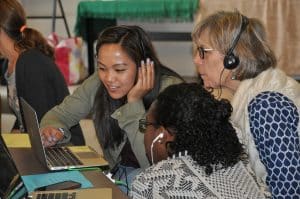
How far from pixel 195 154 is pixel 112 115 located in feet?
2.11

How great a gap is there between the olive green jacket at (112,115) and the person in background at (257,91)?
0.28 metres

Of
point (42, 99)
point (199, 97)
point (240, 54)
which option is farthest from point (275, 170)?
point (42, 99)

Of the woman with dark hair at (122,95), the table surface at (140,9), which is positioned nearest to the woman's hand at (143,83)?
the woman with dark hair at (122,95)

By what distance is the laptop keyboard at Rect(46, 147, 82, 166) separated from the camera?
1.53m

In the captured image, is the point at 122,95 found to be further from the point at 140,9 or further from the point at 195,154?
the point at 140,9

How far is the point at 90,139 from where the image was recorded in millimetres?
3285

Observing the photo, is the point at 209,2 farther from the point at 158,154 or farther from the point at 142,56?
the point at 158,154

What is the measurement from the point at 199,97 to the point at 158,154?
0.21 metres

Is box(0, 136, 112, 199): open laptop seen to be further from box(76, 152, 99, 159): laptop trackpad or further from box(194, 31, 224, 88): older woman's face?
box(194, 31, 224, 88): older woman's face

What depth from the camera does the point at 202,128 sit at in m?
1.27

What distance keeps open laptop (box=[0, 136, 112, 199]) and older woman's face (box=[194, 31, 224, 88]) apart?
1.90 feet

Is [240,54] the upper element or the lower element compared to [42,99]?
upper

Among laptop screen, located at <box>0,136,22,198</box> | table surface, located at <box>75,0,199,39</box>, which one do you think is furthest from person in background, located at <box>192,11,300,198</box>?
table surface, located at <box>75,0,199,39</box>

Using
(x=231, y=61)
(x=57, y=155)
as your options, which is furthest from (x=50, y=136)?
(x=231, y=61)
